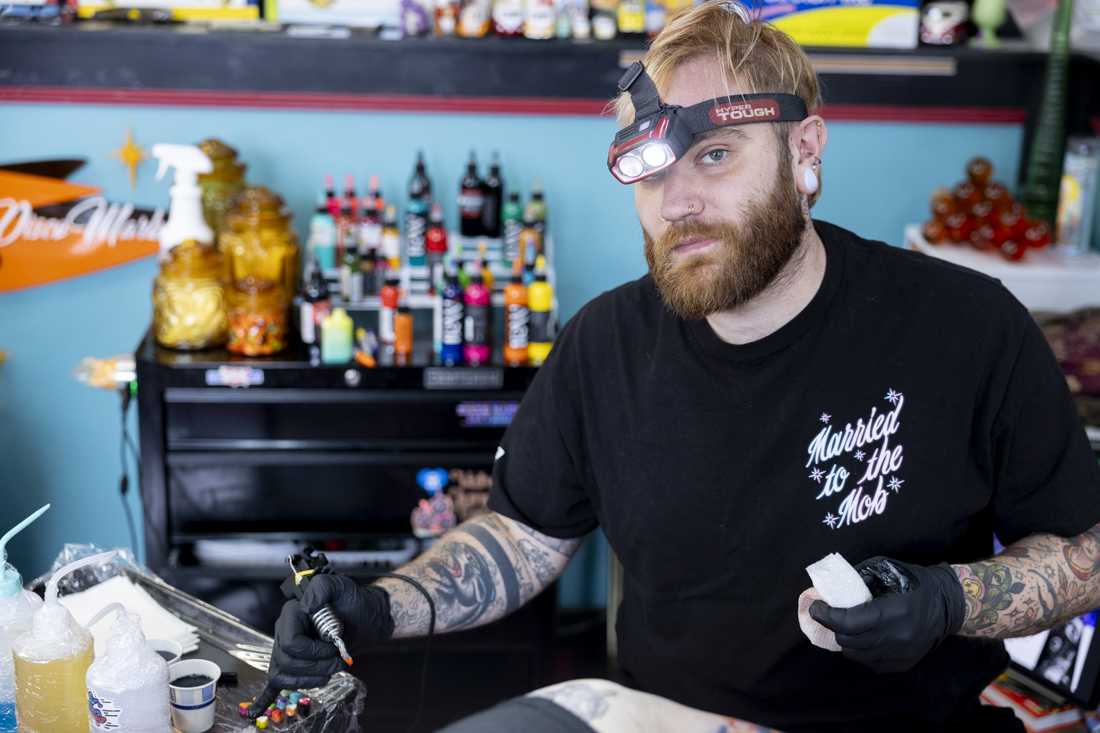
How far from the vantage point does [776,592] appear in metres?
1.82

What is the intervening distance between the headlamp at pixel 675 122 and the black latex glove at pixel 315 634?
679 mm

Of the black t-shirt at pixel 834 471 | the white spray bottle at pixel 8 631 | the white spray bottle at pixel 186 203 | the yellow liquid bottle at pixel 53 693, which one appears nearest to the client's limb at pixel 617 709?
the black t-shirt at pixel 834 471

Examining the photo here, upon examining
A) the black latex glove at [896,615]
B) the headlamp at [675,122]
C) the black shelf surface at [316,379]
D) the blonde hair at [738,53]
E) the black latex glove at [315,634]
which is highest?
the blonde hair at [738,53]

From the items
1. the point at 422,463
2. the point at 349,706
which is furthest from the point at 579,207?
the point at 349,706

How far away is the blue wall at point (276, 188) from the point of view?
3.35m

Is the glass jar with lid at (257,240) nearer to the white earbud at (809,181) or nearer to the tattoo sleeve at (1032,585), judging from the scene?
the white earbud at (809,181)

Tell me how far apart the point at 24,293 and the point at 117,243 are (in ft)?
0.95

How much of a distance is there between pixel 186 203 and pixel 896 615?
207cm

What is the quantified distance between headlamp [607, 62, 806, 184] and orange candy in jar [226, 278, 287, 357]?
1.37m

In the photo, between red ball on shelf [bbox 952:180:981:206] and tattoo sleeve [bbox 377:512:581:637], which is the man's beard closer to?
tattoo sleeve [bbox 377:512:581:637]

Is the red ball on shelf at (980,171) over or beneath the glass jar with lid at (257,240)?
over

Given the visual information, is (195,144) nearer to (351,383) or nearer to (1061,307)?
(351,383)

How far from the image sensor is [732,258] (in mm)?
1806

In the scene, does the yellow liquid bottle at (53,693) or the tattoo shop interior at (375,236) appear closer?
the yellow liquid bottle at (53,693)
